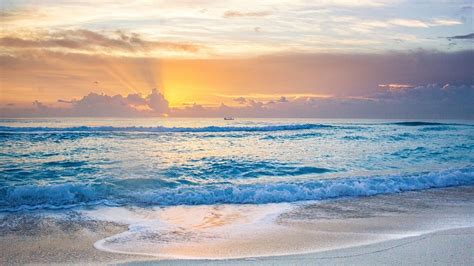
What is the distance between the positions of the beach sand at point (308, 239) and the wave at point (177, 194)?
1.16 m

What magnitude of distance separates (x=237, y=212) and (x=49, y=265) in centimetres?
447

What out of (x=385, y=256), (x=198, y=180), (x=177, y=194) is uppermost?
(x=385, y=256)

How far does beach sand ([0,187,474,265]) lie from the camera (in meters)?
5.54

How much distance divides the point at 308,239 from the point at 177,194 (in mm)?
4835

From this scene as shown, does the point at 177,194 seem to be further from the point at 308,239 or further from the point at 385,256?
the point at 385,256

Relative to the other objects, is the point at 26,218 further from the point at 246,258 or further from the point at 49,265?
the point at 246,258

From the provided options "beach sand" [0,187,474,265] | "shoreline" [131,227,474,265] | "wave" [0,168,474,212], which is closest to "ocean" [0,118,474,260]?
"wave" [0,168,474,212]

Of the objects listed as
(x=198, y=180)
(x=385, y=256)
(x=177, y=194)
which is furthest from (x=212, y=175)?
(x=385, y=256)

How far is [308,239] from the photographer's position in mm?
6684

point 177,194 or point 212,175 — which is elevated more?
point 177,194

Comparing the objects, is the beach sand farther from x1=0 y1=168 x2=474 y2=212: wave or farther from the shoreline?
x1=0 y1=168 x2=474 y2=212: wave

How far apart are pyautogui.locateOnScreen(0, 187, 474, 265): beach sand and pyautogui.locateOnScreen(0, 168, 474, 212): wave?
116 centimetres

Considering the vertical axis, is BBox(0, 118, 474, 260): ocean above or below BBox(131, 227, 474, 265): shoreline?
below

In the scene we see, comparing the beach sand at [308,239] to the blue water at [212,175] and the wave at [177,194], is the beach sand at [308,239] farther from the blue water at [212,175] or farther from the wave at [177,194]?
the blue water at [212,175]
